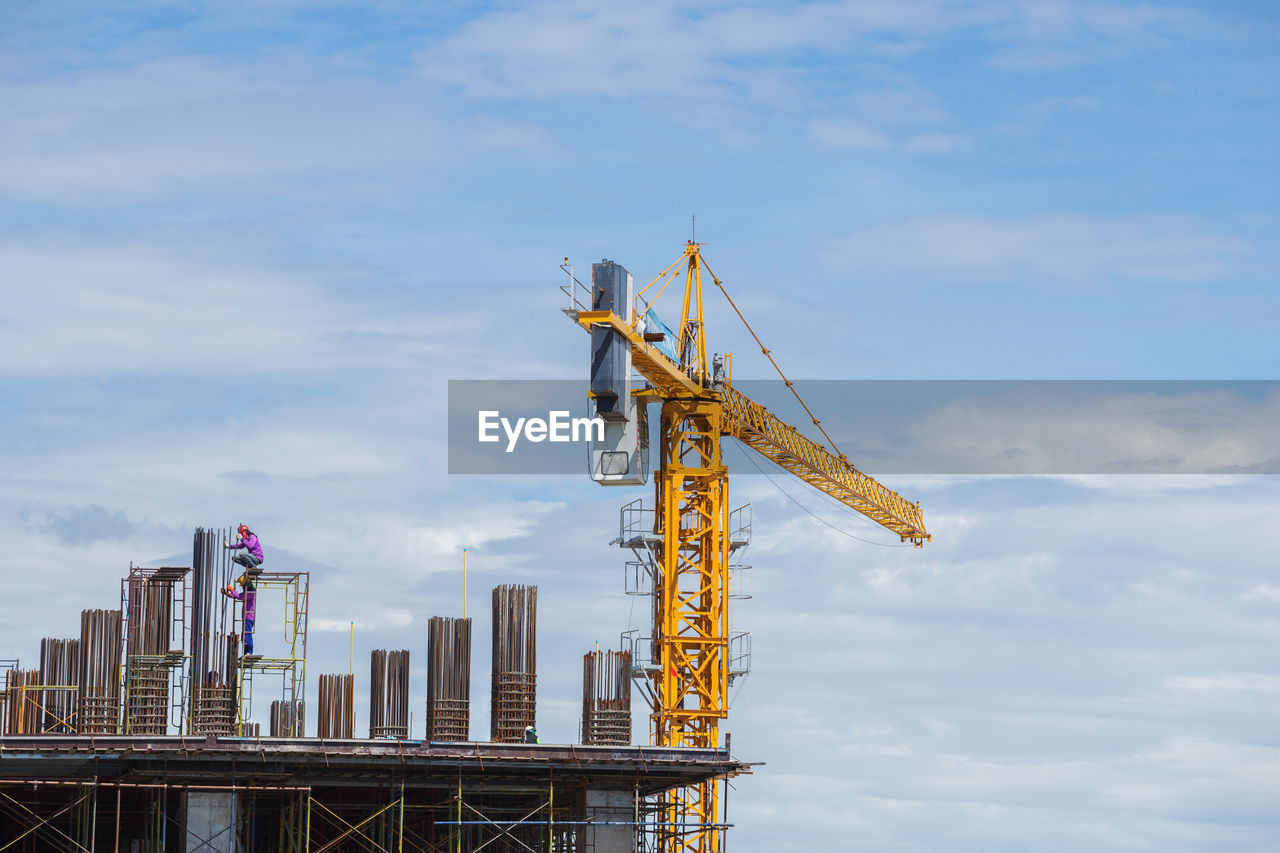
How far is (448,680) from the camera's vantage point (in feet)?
202

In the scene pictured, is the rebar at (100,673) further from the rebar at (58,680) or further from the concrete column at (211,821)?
the concrete column at (211,821)

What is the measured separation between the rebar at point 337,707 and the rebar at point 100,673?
6471 millimetres

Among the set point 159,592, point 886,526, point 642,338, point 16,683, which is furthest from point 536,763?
point 886,526

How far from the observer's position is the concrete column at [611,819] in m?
54.6

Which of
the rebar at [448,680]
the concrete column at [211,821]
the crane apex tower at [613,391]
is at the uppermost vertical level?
the crane apex tower at [613,391]

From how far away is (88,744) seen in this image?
169ft

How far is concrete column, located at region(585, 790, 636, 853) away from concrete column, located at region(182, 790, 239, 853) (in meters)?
9.81

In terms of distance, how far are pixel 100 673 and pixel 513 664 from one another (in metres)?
13.4

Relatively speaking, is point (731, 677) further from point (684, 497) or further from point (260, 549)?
point (260, 549)

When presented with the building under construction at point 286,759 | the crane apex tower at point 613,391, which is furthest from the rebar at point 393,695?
the crane apex tower at point 613,391

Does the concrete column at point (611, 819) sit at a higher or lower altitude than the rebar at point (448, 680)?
lower

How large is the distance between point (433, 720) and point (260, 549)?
7561mm

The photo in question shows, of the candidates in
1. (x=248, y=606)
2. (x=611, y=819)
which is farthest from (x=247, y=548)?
(x=611, y=819)

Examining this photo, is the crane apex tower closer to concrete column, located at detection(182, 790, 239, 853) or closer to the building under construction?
the building under construction
